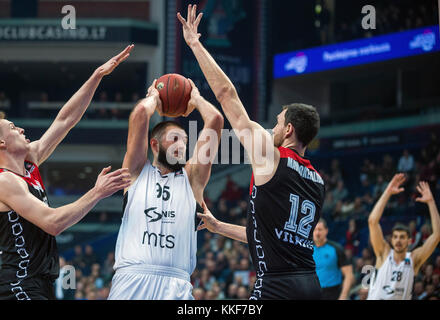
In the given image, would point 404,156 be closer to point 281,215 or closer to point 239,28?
point 239,28

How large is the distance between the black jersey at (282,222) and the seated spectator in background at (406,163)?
43.1ft

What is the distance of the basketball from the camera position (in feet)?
16.2

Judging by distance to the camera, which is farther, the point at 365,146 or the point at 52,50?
the point at 52,50

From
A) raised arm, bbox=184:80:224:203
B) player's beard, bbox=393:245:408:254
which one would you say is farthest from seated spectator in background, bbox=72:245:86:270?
raised arm, bbox=184:80:224:203

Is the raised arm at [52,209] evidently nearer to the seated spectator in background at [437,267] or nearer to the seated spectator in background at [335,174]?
the seated spectator in background at [437,267]

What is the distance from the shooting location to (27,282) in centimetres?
479

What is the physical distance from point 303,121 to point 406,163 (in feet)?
43.6

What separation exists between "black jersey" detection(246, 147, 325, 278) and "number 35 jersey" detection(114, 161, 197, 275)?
476 mm

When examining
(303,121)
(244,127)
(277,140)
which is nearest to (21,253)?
(244,127)

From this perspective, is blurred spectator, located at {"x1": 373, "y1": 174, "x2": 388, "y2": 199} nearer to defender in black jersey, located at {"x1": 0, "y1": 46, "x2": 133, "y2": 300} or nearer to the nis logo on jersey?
defender in black jersey, located at {"x1": 0, "y1": 46, "x2": 133, "y2": 300}

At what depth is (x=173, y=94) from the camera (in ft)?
16.2

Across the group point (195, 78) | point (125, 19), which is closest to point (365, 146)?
point (195, 78)
